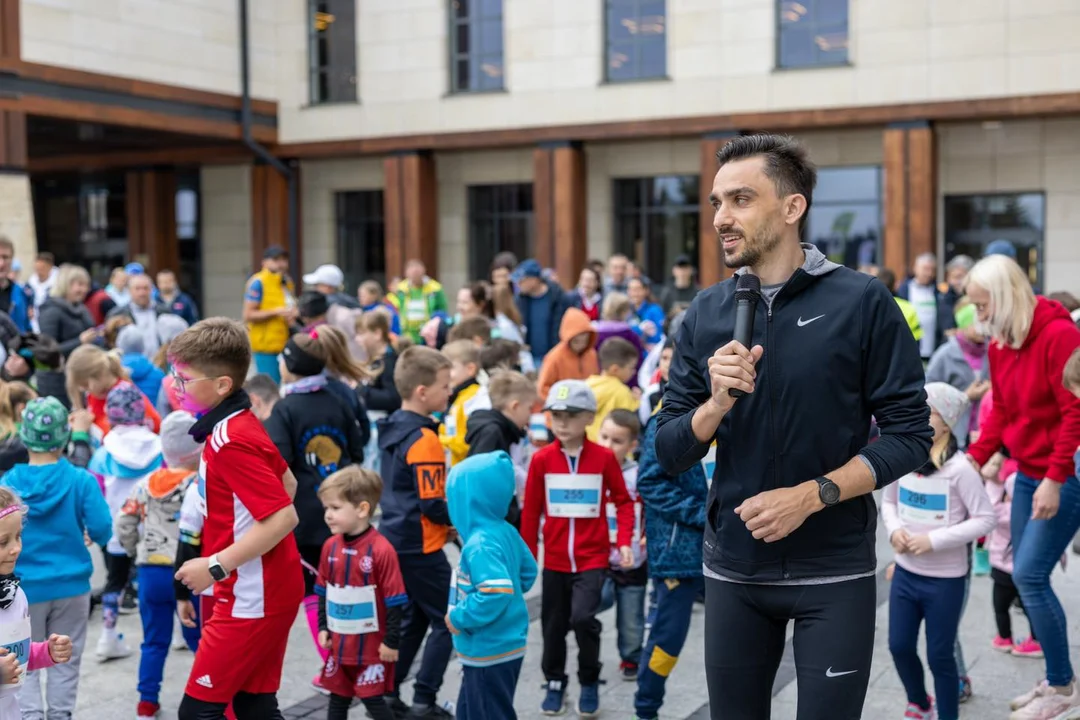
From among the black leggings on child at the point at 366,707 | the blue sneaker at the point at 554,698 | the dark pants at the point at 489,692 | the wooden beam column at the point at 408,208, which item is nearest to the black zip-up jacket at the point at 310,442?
the black leggings on child at the point at 366,707

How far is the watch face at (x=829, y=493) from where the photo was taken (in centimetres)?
313

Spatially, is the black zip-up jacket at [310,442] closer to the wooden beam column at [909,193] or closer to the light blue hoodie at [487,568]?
the light blue hoodie at [487,568]

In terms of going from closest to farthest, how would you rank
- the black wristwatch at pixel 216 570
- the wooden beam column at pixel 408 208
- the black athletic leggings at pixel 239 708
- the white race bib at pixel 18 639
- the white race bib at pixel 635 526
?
the white race bib at pixel 18 639
the black wristwatch at pixel 216 570
the black athletic leggings at pixel 239 708
the white race bib at pixel 635 526
the wooden beam column at pixel 408 208

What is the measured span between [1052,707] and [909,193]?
1601 centimetres

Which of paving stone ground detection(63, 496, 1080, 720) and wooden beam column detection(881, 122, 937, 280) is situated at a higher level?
wooden beam column detection(881, 122, 937, 280)

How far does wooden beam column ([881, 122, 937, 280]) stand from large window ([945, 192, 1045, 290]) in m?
0.83

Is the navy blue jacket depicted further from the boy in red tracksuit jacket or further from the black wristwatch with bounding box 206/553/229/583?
the black wristwatch with bounding box 206/553/229/583

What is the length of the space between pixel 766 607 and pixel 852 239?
19643mm

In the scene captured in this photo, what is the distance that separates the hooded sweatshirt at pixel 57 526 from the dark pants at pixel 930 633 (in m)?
3.56

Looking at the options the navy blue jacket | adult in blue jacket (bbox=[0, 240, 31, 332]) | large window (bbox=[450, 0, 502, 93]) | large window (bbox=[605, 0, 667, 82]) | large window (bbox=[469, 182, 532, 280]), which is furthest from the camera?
large window (bbox=[469, 182, 532, 280])

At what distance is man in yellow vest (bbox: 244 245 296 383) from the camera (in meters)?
13.9

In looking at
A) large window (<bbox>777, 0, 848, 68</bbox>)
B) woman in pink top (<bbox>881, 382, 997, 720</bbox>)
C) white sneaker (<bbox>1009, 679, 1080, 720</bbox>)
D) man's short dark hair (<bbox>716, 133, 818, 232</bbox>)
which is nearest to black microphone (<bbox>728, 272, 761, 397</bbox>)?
man's short dark hair (<bbox>716, 133, 818, 232</bbox>)

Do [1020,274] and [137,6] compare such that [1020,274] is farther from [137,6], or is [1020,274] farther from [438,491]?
[137,6]

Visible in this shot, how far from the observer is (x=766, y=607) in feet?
10.8
